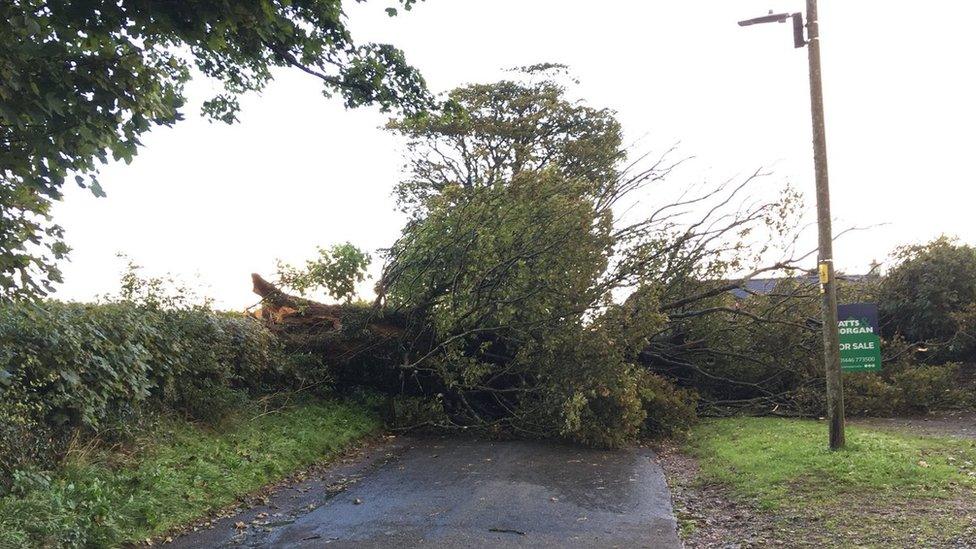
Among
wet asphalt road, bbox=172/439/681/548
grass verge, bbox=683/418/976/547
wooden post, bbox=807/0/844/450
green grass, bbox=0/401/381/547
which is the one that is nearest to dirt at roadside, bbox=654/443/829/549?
grass verge, bbox=683/418/976/547

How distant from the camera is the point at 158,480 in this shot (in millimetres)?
8617

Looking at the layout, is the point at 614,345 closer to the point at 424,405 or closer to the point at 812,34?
the point at 424,405

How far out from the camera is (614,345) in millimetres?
14031

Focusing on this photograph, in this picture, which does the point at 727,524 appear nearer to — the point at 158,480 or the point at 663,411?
the point at 158,480

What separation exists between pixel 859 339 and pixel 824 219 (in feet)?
5.68

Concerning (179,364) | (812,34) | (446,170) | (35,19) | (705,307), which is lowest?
(179,364)

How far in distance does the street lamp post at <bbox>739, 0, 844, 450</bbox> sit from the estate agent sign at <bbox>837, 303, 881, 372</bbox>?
0.21 metres

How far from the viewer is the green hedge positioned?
790 cm

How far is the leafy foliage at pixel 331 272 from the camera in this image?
17.2 metres

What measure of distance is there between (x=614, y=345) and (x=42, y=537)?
943cm

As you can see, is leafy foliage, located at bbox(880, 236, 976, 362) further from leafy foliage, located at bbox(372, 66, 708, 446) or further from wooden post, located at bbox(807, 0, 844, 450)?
wooden post, located at bbox(807, 0, 844, 450)

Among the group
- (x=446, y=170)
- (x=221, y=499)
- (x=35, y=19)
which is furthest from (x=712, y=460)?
(x=446, y=170)

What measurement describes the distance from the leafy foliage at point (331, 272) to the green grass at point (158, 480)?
4179 millimetres

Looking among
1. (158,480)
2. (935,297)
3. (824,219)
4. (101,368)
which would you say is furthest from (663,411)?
(101,368)
